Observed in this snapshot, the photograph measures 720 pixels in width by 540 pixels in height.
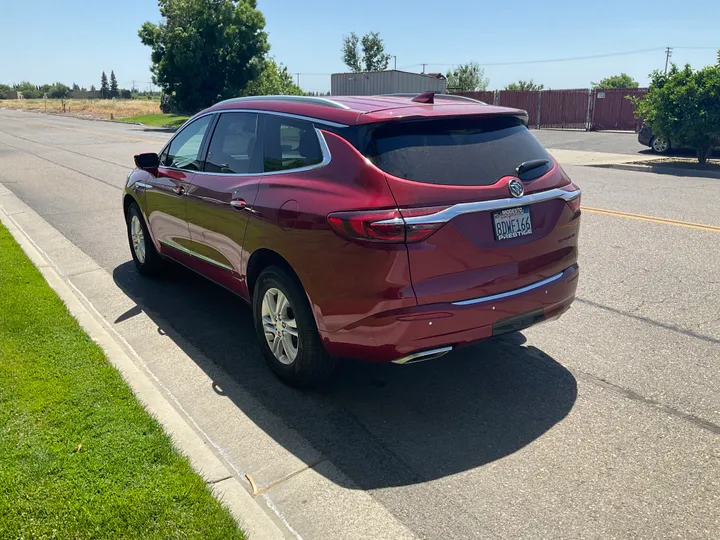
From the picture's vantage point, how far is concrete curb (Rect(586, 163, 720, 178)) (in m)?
16.2

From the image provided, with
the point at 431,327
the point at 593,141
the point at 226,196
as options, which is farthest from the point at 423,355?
the point at 593,141

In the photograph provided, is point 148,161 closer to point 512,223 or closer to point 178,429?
point 178,429

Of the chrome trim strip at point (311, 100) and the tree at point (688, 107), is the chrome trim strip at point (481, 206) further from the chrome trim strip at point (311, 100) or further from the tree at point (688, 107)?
the tree at point (688, 107)

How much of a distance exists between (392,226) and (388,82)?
43.7 m

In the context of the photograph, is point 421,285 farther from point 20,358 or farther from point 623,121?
point 623,121

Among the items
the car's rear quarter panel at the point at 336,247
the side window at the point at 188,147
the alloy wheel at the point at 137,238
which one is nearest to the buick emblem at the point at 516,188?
the car's rear quarter panel at the point at 336,247

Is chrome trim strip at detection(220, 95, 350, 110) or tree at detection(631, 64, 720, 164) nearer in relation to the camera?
chrome trim strip at detection(220, 95, 350, 110)

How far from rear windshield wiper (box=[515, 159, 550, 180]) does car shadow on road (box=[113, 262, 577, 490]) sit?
54.2 inches

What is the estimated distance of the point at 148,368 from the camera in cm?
481

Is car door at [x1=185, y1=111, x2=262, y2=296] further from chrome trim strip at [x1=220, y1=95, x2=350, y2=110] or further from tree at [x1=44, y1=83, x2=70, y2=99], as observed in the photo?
tree at [x1=44, y1=83, x2=70, y2=99]

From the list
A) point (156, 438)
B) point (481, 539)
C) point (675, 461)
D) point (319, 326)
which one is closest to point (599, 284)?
point (675, 461)

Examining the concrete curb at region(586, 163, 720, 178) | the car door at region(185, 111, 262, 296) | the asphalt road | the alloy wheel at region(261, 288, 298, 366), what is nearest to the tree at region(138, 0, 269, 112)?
the concrete curb at region(586, 163, 720, 178)

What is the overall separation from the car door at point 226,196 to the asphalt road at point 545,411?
0.69 metres

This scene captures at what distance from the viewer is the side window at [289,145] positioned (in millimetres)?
4086
